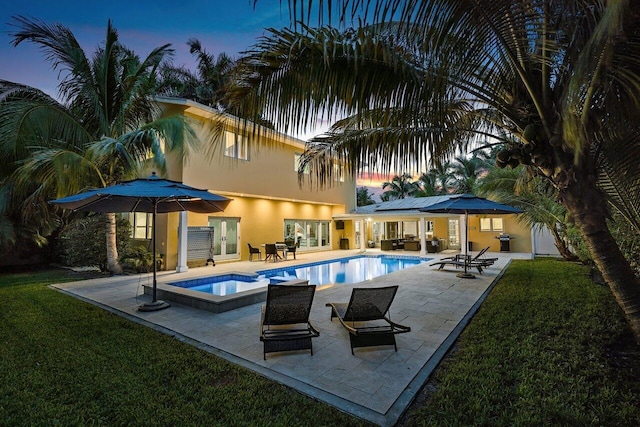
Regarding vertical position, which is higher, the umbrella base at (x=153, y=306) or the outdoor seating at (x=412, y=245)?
the outdoor seating at (x=412, y=245)

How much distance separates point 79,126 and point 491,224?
2258cm

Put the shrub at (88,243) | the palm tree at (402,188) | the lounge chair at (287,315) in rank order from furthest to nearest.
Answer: the palm tree at (402,188) → the shrub at (88,243) → the lounge chair at (287,315)

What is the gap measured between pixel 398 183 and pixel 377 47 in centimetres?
3887

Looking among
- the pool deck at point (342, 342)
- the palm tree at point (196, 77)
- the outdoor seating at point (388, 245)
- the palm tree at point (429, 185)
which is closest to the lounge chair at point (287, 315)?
the pool deck at point (342, 342)

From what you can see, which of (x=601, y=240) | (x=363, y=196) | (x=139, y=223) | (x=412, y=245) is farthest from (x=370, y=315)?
(x=363, y=196)

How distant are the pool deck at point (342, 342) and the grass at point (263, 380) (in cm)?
21

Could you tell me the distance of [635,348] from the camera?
4.69 meters

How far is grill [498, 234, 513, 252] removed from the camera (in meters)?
20.0

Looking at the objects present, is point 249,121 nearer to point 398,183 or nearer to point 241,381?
point 241,381

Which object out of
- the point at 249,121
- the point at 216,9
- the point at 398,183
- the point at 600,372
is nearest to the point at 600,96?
the point at 600,372

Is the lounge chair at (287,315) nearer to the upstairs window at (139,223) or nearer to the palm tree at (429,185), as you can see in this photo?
the upstairs window at (139,223)

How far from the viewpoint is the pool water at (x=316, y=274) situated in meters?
11.1

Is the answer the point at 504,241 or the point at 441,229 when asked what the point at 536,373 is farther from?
the point at 441,229

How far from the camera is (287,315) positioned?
197 inches
